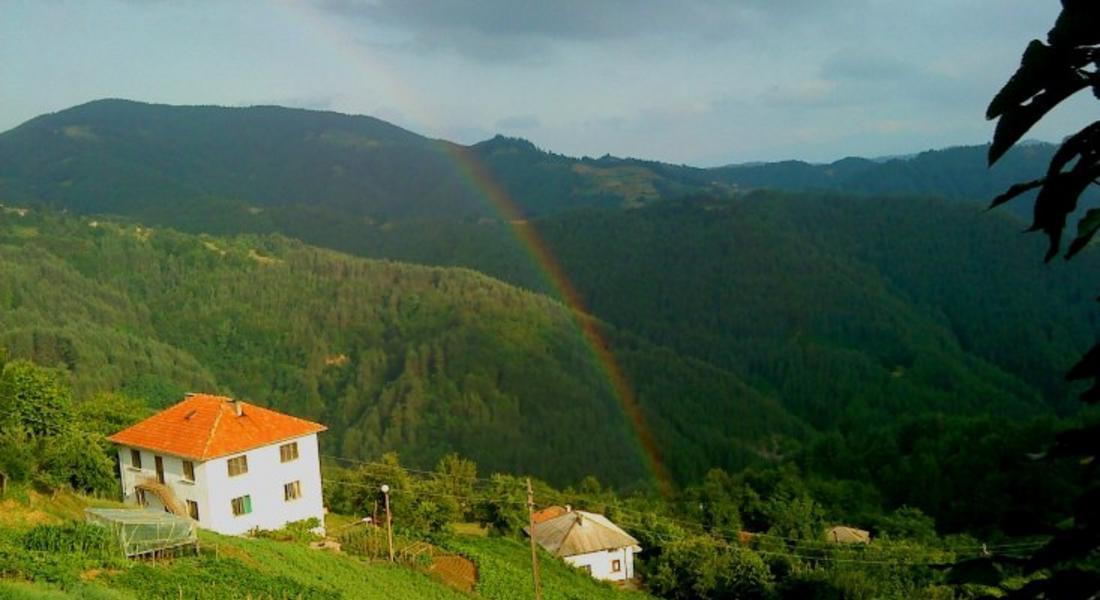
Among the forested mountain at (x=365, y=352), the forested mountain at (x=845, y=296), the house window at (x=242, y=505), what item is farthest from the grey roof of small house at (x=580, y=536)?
the forested mountain at (x=845, y=296)

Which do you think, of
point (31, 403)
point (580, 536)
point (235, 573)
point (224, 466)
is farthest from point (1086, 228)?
point (580, 536)

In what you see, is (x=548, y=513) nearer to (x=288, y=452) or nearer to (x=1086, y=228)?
(x=288, y=452)

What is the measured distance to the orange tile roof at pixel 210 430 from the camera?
965 inches

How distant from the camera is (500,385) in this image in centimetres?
7300


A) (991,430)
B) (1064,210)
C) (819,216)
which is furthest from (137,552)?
(819,216)

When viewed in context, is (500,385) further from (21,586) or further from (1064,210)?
(1064,210)

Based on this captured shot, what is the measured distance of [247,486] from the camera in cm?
2478

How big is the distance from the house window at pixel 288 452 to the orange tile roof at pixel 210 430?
0.28m

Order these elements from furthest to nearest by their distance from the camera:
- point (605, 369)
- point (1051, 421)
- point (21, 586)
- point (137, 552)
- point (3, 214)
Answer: point (3, 214)
point (605, 369)
point (1051, 421)
point (137, 552)
point (21, 586)

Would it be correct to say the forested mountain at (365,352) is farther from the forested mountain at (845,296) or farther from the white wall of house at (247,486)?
the white wall of house at (247,486)

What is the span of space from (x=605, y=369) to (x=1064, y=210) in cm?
8044

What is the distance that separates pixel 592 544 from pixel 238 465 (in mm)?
11648

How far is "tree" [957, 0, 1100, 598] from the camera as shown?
142 cm

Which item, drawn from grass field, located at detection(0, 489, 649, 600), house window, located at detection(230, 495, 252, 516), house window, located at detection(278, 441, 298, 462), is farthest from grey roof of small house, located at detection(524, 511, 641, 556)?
house window, located at detection(230, 495, 252, 516)
